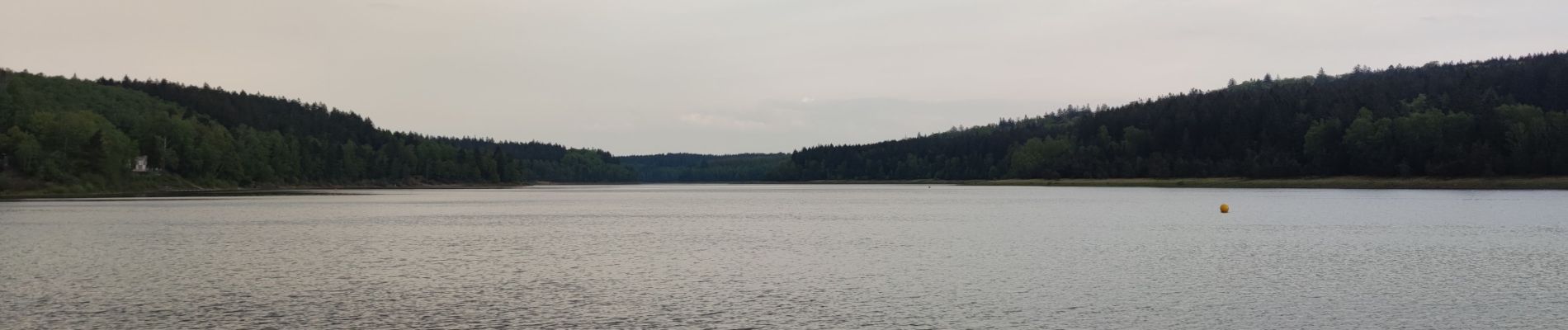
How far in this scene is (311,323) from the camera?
67.2 ft

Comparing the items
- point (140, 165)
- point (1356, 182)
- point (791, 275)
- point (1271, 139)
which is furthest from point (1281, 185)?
point (140, 165)

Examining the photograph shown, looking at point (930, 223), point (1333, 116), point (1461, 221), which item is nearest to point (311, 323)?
point (930, 223)

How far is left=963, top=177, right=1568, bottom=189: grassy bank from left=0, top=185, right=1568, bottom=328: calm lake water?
79373mm

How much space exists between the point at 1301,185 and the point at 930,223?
112m

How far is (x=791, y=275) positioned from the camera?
3016 cm

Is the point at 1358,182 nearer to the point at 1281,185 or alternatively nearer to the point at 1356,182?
the point at 1356,182

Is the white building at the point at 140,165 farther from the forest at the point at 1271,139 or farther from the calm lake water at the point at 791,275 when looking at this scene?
the calm lake water at the point at 791,275

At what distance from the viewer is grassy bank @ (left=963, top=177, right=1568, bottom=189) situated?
12544cm

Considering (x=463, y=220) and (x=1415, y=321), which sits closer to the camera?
(x=1415, y=321)

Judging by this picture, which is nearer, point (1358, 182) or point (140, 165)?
point (1358, 182)

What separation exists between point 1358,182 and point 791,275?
135324 millimetres

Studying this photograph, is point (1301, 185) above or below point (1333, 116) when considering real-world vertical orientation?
below

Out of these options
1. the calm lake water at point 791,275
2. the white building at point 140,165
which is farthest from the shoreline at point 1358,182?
the white building at point 140,165

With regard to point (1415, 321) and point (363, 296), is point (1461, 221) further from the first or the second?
point (363, 296)
